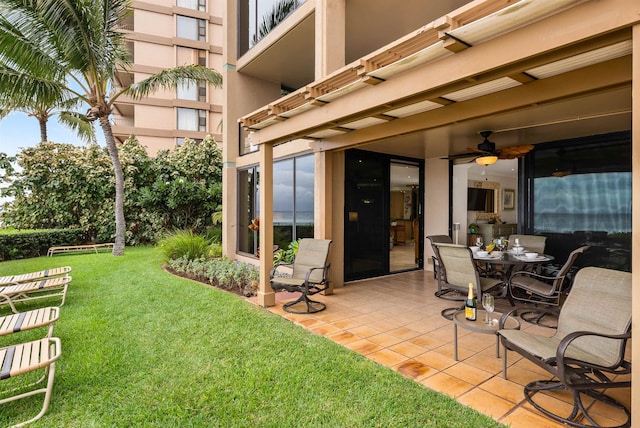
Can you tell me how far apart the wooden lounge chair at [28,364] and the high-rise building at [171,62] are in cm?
2008

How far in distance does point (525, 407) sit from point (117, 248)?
37.6 ft

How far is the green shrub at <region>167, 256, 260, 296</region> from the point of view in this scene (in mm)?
6910

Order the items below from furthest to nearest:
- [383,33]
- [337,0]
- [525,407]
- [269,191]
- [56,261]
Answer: [56,261] → [383,33] → [337,0] → [269,191] → [525,407]

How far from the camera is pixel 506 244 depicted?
6.39 m

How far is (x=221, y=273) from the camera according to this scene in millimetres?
7344

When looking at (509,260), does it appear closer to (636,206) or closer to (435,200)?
(435,200)

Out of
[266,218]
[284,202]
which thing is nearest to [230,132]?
[284,202]

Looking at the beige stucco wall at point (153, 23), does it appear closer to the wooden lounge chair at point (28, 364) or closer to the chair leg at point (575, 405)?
the wooden lounge chair at point (28, 364)

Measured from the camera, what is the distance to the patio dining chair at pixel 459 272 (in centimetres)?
473

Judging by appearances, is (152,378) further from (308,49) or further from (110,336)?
(308,49)

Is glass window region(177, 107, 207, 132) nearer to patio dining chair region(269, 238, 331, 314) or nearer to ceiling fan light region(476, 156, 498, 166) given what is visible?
patio dining chair region(269, 238, 331, 314)

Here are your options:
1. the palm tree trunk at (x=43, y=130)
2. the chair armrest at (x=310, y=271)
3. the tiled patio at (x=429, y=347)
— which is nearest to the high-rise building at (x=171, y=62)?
the palm tree trunk at (x=43, y=130)

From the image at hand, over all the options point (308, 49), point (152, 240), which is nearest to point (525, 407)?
point (308, 49)

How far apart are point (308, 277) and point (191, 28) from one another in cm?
2430
